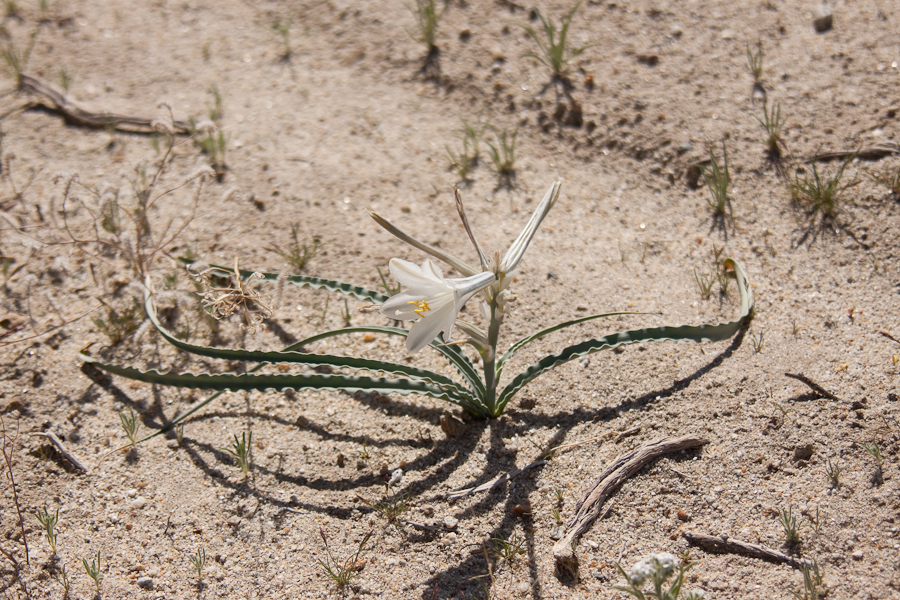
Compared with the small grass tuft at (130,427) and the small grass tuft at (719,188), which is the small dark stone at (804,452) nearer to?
the small grass tuft at (719,188)

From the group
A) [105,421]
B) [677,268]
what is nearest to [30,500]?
[105,421]

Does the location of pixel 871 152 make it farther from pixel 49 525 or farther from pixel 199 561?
pixel 49 525

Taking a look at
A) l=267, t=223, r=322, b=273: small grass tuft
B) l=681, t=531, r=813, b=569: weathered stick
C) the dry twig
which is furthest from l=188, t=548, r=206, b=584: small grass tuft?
l=681, t=531, r=813, b=569: weathered stick

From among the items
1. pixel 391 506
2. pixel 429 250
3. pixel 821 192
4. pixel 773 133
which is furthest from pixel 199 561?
pixel 773 133

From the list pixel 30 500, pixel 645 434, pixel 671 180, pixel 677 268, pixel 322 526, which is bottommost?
pixel 30 500

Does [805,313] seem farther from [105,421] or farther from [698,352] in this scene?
[105,421]

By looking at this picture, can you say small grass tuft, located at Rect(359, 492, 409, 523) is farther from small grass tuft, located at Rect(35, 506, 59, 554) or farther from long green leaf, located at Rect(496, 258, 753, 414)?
small grass tuft, located at Rect(35, 506, 59, 554)
